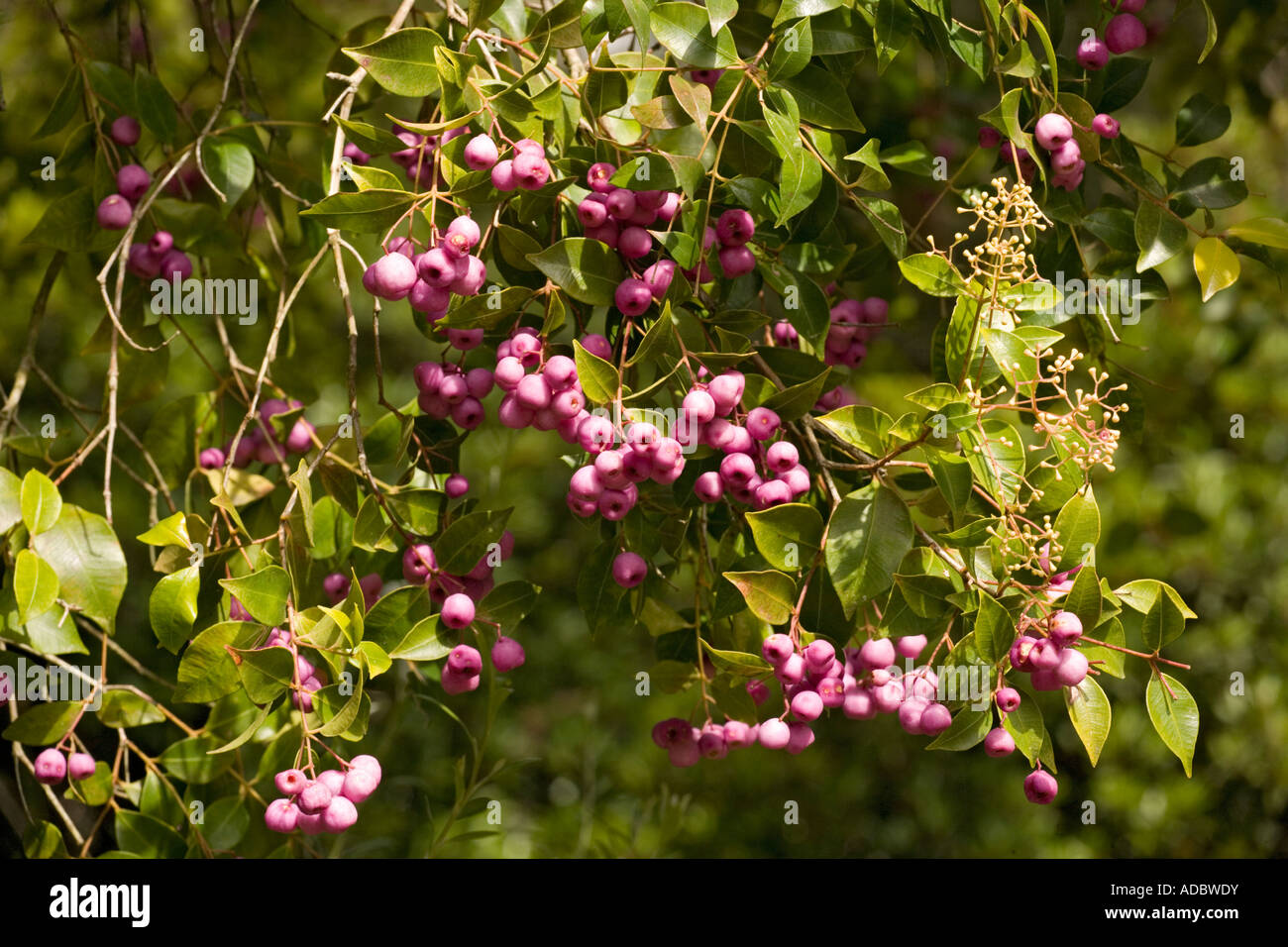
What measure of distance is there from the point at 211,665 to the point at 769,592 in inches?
17.1

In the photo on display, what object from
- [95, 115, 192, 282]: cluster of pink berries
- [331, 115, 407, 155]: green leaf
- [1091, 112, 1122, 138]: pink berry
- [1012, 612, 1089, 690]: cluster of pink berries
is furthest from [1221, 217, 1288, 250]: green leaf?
[95, 115, 192, 282]: cluster of pink berries

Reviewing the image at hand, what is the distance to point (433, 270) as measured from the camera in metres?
0.91

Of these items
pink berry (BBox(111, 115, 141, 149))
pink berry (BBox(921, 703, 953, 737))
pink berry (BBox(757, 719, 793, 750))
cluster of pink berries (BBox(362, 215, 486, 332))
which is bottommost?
pink berry (BBox(757, 719, 793, 750))

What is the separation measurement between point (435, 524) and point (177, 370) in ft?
5.41

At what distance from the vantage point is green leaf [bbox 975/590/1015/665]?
2.87 feet

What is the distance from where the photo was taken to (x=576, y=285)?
93cm

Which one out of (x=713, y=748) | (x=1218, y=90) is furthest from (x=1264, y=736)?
(x=713, y=748)

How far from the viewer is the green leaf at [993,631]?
875 mm

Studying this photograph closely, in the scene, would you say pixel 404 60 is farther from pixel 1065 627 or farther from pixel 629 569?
pixel 1065 627

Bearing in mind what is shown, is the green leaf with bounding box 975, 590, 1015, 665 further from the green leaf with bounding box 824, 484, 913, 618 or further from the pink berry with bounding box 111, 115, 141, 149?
A: the pink berry with bounding box 111, 115, 141, 149

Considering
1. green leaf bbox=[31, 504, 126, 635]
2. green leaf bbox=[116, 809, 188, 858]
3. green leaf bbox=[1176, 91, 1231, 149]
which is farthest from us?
green leaf bbox=[1176, 91, 1231, 149]

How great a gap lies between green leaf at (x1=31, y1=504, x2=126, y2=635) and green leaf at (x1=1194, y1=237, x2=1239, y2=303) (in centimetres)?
103
